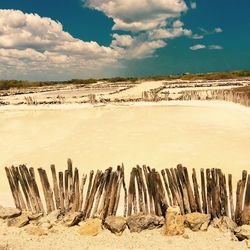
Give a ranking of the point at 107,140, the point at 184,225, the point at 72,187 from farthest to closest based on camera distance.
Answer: the point at 107,140 → the point at 72,187 → the point at 184,225

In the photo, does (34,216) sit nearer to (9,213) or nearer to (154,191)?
(9,213)

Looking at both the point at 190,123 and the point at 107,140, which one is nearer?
the point at 107,140

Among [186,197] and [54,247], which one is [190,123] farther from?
[54,247]

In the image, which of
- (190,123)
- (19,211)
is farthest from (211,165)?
(190,123)

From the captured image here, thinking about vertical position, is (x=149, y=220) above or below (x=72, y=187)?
below

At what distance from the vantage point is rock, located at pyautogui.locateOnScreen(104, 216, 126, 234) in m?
6.88

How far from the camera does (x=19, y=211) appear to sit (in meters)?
7.75

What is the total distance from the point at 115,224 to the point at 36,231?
1.43 metres

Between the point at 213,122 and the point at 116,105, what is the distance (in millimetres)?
12105

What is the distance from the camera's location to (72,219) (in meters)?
7.22

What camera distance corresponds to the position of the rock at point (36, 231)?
271 inches

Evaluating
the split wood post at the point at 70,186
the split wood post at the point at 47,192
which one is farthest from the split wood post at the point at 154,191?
the split wood post at the point at 47,192

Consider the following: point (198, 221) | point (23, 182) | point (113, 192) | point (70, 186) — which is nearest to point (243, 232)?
point (198, 221)

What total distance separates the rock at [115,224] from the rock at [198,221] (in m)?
1.16
